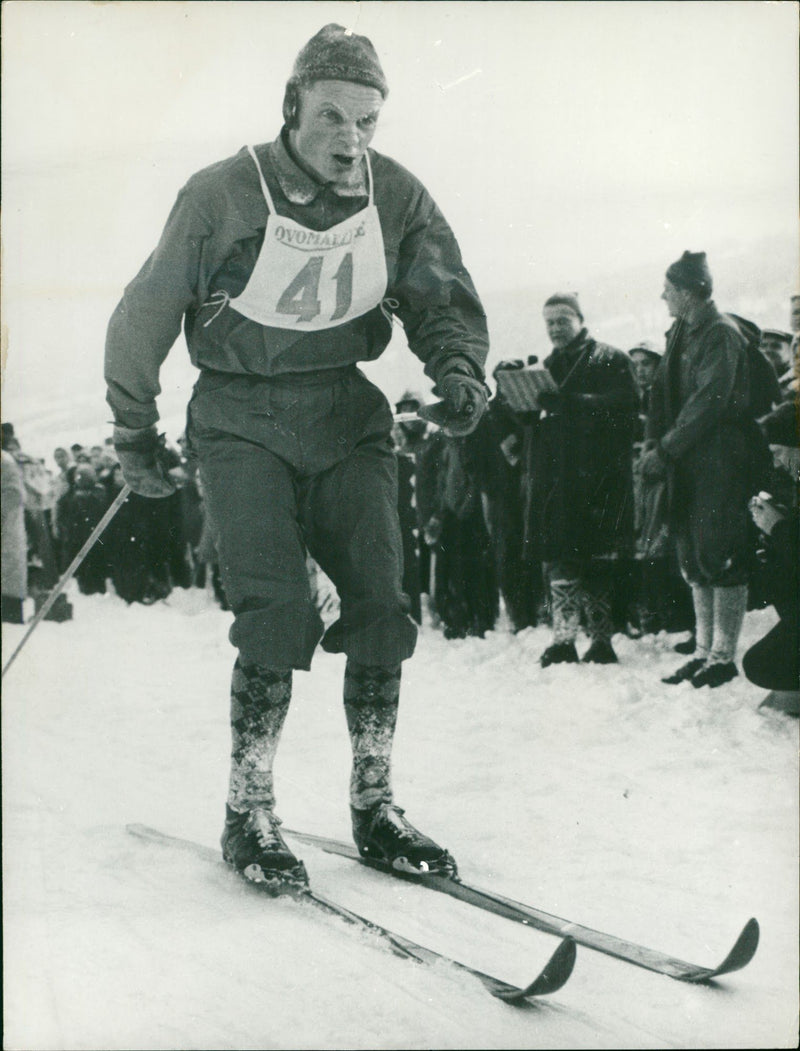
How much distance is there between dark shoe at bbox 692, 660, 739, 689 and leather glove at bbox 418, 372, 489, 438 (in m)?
1.43

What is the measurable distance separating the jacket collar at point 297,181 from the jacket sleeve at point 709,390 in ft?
5.33

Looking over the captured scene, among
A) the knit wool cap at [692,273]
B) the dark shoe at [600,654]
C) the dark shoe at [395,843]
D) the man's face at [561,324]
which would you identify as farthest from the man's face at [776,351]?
the dark shoe at [395,843]

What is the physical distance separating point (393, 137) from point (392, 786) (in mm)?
1277

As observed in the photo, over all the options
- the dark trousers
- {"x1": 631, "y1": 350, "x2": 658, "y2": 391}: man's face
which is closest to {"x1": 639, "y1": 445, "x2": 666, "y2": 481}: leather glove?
{"x1": 631, "y1": 350, "x2": 658, "y2": 391}: man's face

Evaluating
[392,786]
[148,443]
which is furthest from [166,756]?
[148,443]

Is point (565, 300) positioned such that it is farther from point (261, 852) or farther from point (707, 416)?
point (261, 852)

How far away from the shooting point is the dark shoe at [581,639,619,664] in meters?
3.67

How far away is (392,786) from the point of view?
2.46m

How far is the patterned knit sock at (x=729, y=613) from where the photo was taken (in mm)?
3670

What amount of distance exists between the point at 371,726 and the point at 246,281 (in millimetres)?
895

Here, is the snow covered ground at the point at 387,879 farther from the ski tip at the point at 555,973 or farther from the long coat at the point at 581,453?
the long coat at the point at 581,453

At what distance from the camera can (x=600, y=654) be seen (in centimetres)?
373

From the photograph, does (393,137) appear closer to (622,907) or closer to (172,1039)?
(622,907)

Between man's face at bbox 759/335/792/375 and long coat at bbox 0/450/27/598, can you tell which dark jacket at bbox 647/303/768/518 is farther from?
long coat at bbox 0/450/27/598
